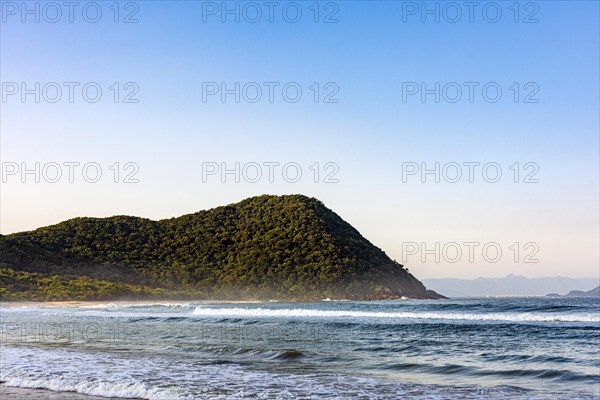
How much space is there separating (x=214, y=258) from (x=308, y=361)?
7666 centimetres

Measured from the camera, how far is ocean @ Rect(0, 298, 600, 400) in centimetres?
1295

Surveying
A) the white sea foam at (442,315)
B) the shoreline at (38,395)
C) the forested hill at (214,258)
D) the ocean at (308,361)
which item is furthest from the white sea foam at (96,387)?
the forested hill at (214,258)

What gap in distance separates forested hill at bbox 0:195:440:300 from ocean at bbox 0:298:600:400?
50.0 metres

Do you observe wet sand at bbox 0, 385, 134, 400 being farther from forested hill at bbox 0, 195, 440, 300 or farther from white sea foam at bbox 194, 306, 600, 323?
forested hill at bbox 0, 195, 440, 300

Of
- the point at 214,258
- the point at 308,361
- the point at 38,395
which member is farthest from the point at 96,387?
the point at 214,258

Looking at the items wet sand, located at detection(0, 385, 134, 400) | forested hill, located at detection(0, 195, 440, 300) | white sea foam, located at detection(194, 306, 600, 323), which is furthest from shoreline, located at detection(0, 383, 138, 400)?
forested hill, located at detection(0, 195, 440, 300)

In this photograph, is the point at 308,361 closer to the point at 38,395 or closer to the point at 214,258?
the point at 38,395

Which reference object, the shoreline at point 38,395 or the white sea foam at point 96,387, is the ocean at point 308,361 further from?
the shoreline at point 38,395

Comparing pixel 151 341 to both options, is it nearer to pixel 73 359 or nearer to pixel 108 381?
pixel 73 359

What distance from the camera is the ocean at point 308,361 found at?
12.9 meters

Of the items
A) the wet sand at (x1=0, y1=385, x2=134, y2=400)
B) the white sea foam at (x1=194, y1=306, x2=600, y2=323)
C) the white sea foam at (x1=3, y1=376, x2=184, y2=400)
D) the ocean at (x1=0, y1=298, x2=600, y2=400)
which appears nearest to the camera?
the wet sand at (x1=0, y1=385, x2=134, y2=400)

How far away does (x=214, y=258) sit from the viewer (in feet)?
306

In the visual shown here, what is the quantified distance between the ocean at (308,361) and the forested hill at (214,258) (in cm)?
4999

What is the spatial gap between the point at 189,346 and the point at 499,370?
11206 millimetres
